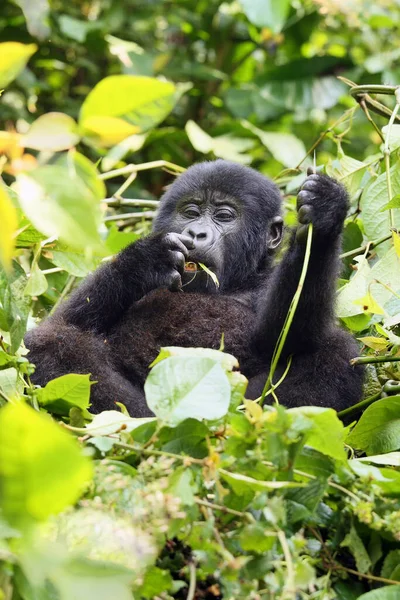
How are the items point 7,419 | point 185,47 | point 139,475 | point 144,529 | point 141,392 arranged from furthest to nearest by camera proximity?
point 185,47, point 141,392, point 139,475, point 144,529, point 7,419

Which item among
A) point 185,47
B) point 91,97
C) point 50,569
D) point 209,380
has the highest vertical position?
point 91,97

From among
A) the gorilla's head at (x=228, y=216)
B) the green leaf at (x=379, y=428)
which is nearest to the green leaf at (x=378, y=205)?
the gorilla's head at (x=228, y=216)

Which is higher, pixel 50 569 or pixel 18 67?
pixel 18 67

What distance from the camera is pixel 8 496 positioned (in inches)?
31.6

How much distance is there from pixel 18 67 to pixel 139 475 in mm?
669

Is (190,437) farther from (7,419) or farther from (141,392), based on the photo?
(141,392)

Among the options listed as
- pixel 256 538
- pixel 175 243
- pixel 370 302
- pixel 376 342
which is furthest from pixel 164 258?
pixel 256 538

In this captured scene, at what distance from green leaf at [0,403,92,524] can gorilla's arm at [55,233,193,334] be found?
1.70m

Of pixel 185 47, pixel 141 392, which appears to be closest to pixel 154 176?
pixel 185 47

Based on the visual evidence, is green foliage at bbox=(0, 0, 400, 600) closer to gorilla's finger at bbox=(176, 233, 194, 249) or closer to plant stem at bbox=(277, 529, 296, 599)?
plant stem at bbox=(277, 529, 296, 599)

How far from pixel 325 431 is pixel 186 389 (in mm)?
234

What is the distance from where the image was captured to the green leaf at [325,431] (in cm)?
132

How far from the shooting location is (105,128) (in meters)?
0.88

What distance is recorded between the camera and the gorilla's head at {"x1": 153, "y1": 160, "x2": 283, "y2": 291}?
9.13 ft
